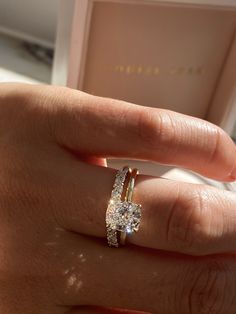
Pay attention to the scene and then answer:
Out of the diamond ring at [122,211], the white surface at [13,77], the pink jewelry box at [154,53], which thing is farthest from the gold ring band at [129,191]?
the white surface at [13,77]

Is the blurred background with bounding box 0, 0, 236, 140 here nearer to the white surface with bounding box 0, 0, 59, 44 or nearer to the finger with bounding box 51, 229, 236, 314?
the white surface with bounding box 0, 0, 59, 44

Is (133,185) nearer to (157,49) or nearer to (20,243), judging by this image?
(20,243)

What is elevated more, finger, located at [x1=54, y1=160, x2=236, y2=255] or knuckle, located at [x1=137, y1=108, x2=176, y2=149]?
knuckle, located at [x1=137, y1=108, x2=176, y2=149]

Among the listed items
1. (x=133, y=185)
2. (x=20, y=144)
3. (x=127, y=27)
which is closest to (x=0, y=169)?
(x=20, y=144)

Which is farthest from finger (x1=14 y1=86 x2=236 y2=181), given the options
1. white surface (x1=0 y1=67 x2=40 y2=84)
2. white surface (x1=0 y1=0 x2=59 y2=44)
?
white surface (x1=0 y1=0 x2=59 y2=44)

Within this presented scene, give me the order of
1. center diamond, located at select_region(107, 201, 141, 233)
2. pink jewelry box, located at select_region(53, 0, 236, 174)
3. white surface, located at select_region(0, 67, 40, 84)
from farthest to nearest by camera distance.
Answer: white surface, located at select_region(0, 67, 40, 84) → pink jewelry box, located at select_region(53, 0, 236, 174) → center diamond, located at select_region(107, 201, 141, 233)

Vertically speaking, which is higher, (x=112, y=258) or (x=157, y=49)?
(x=157, y=49)

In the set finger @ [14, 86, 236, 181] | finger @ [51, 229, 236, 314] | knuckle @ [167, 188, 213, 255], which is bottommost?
finger @ [51, 229, 236, 314]
